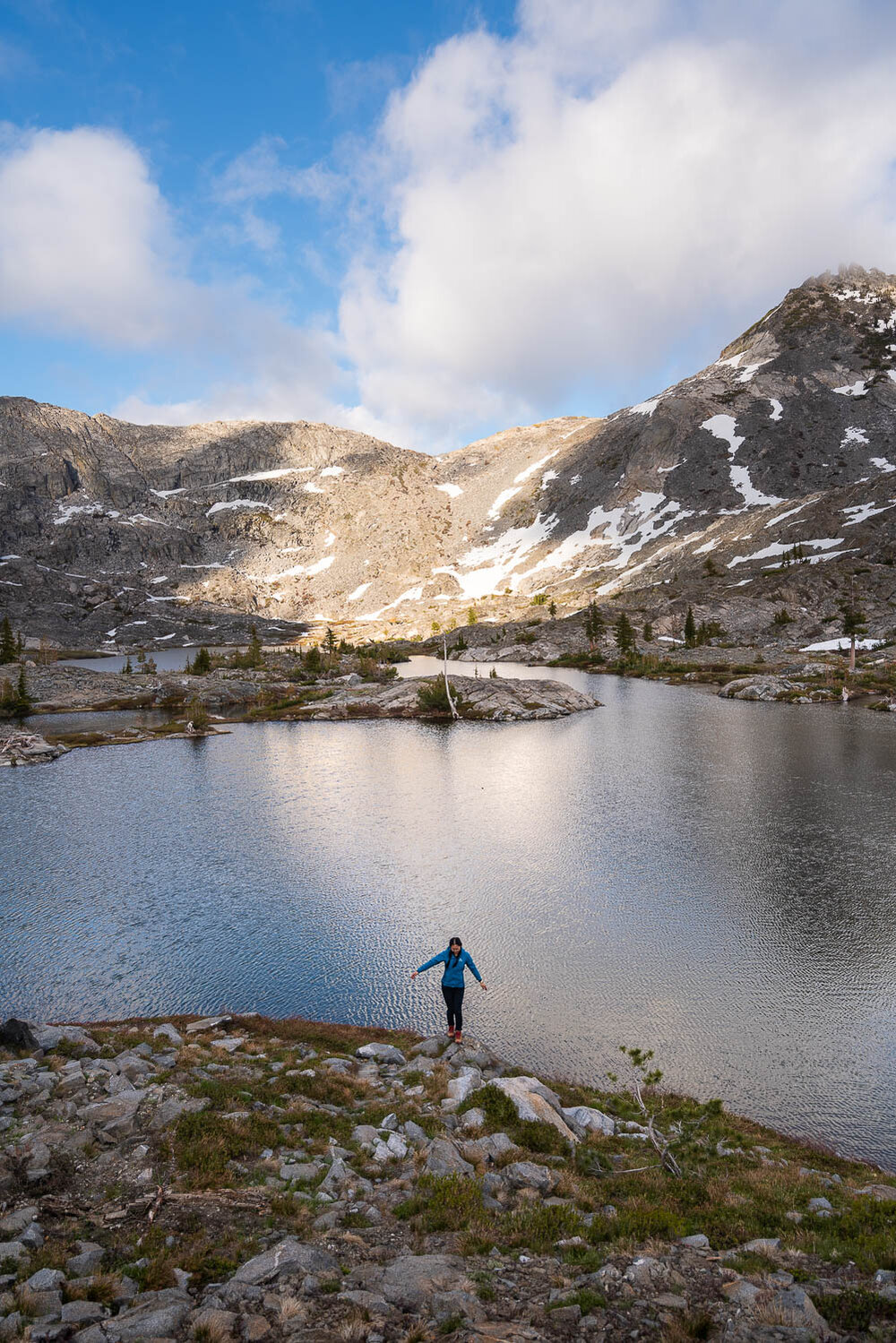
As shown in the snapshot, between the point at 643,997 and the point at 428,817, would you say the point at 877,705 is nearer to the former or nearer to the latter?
the point at 428,817

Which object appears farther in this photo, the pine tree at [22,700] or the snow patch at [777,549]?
the snow patch at [777,549]

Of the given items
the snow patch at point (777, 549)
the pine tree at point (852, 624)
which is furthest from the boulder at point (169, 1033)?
the snow patch at point (777, 549)

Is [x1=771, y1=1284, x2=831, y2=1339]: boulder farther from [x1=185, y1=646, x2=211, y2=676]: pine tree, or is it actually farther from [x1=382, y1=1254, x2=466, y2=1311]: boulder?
[x1=185, y1=646, x2=211, y2=676]: pine tree

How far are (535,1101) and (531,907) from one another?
44.2 ft

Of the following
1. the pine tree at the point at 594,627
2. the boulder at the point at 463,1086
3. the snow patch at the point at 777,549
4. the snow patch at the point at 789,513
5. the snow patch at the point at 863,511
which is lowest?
the boulder at the point at 463,1086

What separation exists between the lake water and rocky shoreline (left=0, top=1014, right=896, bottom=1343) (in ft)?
12.2

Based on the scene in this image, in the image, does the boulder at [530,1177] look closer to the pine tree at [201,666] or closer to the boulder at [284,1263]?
the boulder at [284,1263]

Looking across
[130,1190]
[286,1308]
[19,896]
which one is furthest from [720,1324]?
[19,896]

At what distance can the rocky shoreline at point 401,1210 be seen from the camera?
7.79 meters

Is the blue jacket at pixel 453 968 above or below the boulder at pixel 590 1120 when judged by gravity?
above

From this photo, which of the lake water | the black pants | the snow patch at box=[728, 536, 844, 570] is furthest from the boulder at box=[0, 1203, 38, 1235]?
the snow patch at box=[728, 536, 844, 570]

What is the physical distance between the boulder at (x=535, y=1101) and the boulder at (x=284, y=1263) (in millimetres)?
5528

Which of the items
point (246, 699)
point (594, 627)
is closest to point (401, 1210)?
point (246, 699)

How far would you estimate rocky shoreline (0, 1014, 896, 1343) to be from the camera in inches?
307
